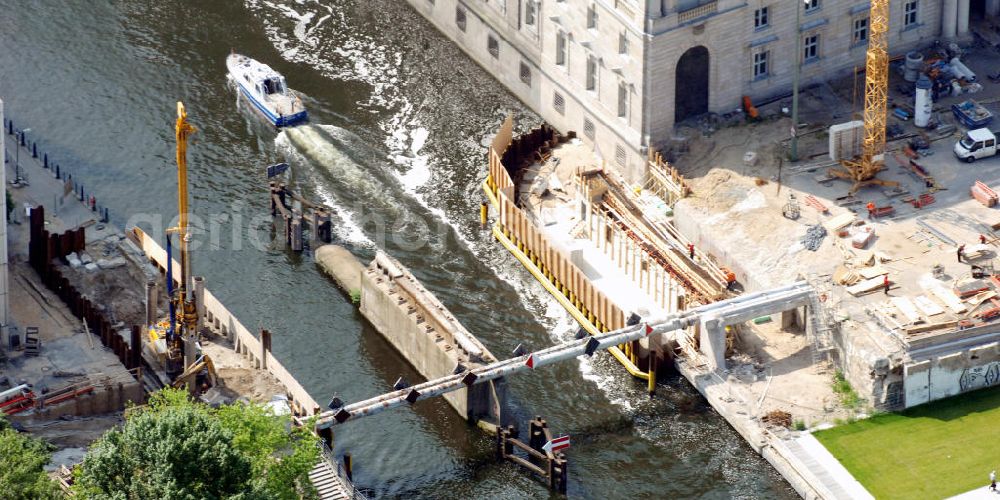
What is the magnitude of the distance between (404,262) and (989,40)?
2015 inches

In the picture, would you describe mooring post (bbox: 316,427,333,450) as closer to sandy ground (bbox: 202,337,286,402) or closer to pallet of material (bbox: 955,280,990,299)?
sandy ground (bbox: 202,337,286,402)

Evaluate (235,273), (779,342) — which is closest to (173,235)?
(235,273)

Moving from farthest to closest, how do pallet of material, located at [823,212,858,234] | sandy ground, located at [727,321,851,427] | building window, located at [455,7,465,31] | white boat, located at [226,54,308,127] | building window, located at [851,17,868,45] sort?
building window, located at [455,7,465,31]
white boat, located at [226,54,308,127]
building window, located at [851,17,868,45]
pallet of material, located at [823,212,858,234]
sandy ground, located at [727,321,851,427]

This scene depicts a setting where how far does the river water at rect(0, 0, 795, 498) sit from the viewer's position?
494 ft

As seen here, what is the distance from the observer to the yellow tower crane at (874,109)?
535ft

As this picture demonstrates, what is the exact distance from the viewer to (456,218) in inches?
6964

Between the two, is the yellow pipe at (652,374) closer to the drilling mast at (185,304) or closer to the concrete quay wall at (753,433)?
the concrete quay wall at (753,433)

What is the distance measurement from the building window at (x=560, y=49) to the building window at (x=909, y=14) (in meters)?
26.7

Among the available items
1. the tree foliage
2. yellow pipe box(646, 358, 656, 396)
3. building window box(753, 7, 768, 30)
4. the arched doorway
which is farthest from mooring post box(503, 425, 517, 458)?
building window box(753, 7, 768, 30)

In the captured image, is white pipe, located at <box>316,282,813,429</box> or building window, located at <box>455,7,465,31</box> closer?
white pipe, located at <box>316,282,813,429</box>

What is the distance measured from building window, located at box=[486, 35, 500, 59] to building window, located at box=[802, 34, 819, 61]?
87.8 feet

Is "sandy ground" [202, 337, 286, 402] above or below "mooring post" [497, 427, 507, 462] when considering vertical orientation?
above

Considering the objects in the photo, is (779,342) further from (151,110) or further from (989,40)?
(151,110)

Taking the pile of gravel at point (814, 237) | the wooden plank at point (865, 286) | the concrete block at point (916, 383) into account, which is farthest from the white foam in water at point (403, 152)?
the concrete block at point (916, 383)
